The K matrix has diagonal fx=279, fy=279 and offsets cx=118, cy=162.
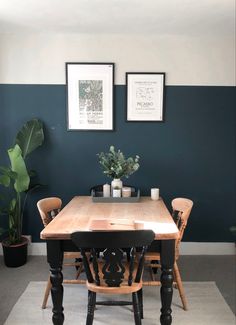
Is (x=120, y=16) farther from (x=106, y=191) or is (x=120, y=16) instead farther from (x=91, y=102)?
(x=106, y=191)

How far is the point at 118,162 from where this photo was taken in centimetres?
274

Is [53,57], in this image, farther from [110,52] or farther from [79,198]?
[79,198]

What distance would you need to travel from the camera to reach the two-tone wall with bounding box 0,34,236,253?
3.09 m

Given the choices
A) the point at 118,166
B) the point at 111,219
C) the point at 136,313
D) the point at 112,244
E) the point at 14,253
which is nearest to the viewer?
the point at 112,244

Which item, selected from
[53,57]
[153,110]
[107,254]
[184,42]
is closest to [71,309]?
[107,254]

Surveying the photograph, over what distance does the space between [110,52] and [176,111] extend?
987 millimetres

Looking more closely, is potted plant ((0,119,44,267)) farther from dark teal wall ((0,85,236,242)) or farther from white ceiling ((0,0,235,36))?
white ceiling ((0,0,235,36))

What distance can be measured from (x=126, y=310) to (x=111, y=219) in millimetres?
770

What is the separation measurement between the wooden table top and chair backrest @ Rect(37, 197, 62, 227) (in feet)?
0.41

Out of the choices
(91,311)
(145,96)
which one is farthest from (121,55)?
(91,311)

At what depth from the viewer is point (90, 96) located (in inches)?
123

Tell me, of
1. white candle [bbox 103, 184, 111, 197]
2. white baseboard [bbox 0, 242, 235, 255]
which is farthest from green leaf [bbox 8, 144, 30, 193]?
white baseboard [bbox 0, 242, 235, 255]

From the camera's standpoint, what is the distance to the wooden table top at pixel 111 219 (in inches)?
74.5

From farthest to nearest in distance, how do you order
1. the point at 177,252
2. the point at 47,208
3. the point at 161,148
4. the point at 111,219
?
the point at 161,148 < the point at 47,208 < the point at 177,252 < the point at 111,219
